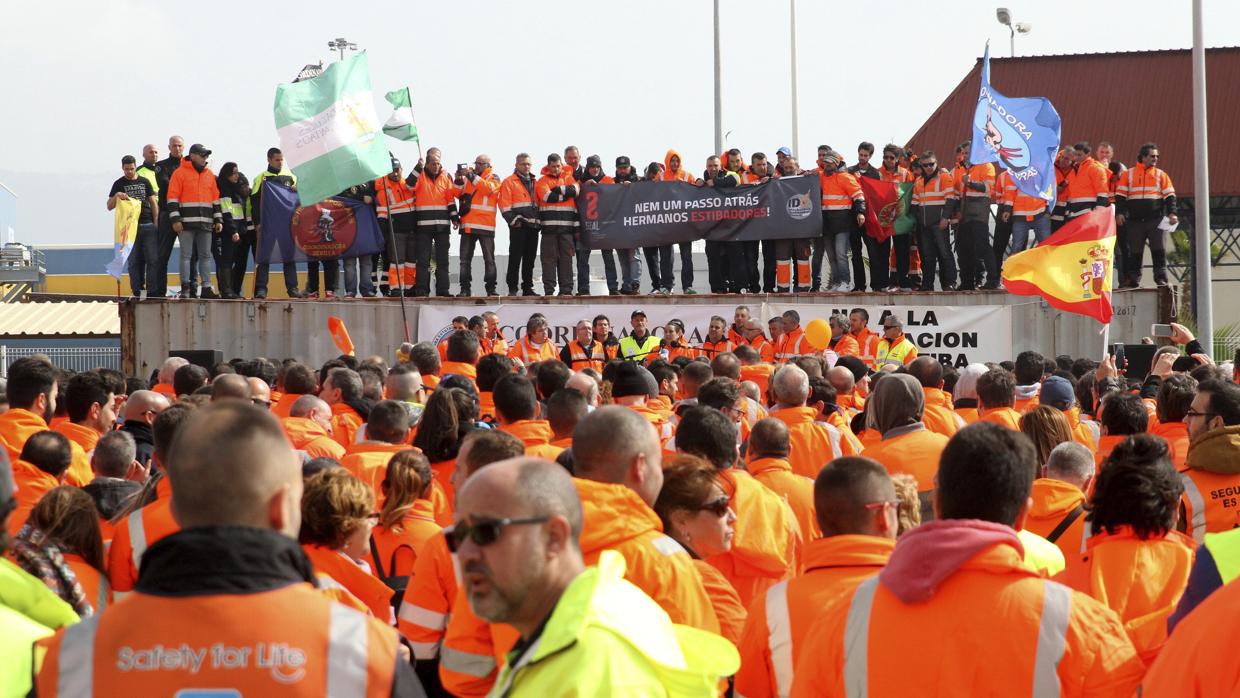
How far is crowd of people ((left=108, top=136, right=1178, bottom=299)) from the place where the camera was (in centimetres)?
1862

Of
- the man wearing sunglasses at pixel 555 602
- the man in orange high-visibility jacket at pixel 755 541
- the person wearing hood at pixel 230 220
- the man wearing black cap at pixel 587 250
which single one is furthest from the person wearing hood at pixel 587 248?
the man wearing sunglasses at pixel 555 602

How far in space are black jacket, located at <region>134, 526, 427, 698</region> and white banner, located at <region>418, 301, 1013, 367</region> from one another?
1537cm

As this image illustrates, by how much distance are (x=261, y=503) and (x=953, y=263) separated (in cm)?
1724

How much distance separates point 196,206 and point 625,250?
5.56m

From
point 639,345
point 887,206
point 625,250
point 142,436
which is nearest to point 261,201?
point 625,250

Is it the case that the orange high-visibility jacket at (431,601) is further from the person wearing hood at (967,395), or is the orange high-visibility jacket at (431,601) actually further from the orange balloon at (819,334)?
the orange balloon at (819,334)

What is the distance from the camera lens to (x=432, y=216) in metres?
19.2

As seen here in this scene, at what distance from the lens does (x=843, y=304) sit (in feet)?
61.2

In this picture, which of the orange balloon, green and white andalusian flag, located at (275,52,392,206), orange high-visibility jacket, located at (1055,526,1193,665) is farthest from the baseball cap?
green and white andalusian flag, located at (275,52,392,206)

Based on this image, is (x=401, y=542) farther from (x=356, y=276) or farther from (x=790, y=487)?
(x=356, y=276)

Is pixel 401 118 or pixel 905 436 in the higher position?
pixel 401 118

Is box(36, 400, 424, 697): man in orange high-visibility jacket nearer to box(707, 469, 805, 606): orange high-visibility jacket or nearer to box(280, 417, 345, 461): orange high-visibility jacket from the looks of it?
box(707, 469, 805, 606): orange high-visibility jacket

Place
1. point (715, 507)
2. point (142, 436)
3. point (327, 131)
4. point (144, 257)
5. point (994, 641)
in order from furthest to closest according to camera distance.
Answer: point (144, 257) < point (327, 131) < point (142, 436) < point (715, 507) < point (994, 641)

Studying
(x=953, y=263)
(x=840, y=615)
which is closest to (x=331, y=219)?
(x=953, y=263)
